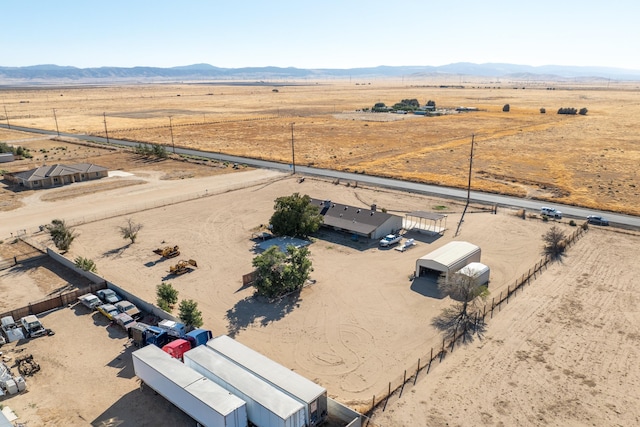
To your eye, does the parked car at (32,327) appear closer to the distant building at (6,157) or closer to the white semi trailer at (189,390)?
the white semi trailer at (189,390)

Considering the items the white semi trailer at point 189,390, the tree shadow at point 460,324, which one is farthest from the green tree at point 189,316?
the tree shadow at point 460,324

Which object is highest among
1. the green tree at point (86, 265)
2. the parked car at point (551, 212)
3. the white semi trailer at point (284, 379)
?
the white semi trailer at point (284, 379)

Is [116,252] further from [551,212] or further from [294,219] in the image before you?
[551,212]

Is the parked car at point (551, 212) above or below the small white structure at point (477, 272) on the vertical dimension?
below

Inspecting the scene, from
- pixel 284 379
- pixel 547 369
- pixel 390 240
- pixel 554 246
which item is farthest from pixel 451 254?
pixel 284 379

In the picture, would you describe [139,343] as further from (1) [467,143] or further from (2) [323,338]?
(1) [467,143]

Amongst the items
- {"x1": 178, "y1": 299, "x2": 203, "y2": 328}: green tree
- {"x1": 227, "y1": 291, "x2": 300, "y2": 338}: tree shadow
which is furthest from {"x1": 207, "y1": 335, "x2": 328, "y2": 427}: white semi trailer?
{"x1": 227, "y1": 291, "x2": 300, "y2": 338}: tree shadow

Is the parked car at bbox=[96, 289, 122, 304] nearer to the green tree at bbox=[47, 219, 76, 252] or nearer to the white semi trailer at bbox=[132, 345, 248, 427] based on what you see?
the white semi trailer at bbox=[132, 345, 248, 427]
